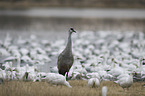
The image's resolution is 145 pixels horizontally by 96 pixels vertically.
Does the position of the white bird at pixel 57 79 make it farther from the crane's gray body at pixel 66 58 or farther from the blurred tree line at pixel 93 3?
the blurred tree line at pixel 93 3

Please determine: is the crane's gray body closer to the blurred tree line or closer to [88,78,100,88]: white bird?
[88,78,100,88]: white bird

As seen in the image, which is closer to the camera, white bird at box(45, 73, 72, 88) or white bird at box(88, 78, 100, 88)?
white bird at box(45, 73, 72, 88)

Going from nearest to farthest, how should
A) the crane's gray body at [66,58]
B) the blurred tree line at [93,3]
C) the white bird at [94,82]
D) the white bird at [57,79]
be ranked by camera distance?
the white bird at [57,79] → the white bird at [94,82] → the crane's gray body at [66,58] → the blurred tree line at [93,3]

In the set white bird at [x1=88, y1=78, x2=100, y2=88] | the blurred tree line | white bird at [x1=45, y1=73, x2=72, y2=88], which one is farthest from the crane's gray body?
the blurred tree line

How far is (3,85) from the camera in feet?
25.6

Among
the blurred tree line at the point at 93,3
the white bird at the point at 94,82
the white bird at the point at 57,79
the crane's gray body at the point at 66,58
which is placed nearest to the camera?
the white bird at the point at 57,79

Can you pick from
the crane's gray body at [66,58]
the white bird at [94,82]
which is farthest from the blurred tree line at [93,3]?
the white bird at [94,82]

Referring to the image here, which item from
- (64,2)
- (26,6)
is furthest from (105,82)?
(64,2)

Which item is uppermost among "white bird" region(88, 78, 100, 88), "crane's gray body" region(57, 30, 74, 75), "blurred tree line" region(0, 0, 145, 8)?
"blurred tree line" region(0, 0, 145, 8)

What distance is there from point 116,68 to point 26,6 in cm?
5464

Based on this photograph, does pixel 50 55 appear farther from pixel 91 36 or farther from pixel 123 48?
pixel 91 36

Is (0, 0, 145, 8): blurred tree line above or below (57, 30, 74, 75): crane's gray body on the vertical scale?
above

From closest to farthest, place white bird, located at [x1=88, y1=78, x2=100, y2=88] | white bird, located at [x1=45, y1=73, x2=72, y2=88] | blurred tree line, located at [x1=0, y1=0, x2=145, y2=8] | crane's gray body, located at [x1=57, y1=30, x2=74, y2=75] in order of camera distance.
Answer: white bird, located at [x1=45, y1=73, x2=72, y2=88] < white bird, located at [x1=88, y1=78, x2=100, y2=88] < crane's gray body, located at [x1=57, y1=30, x2=74, y2=75] < blurred tree line, located at [x1=0, y1=0, x2=145, y2=8]

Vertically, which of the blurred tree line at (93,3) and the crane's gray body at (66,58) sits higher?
the blurred tree line at (93,3)
